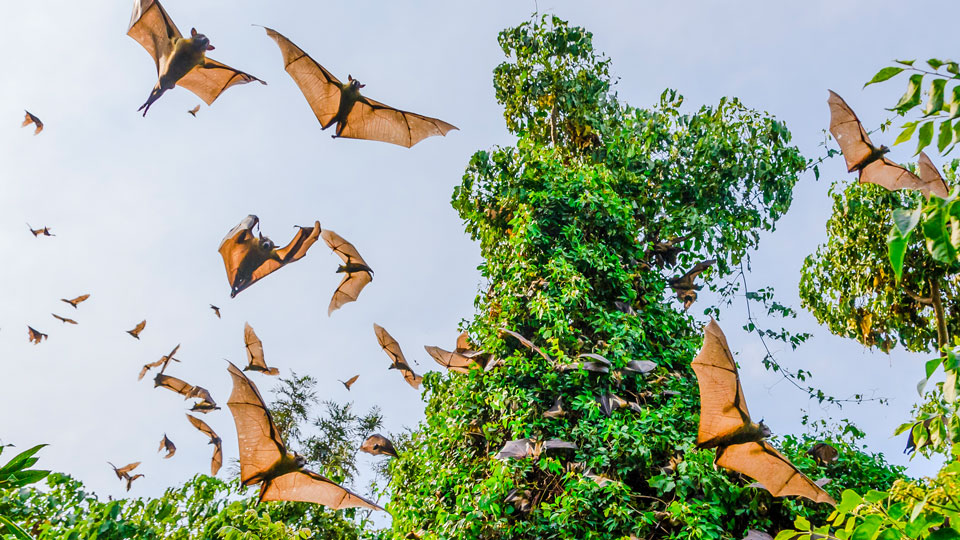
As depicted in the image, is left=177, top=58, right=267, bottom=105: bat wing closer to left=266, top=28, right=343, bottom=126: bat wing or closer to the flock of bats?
the flock of bats

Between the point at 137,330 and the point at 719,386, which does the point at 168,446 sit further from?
the point at 719,386

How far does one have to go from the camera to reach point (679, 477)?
17.2 feet

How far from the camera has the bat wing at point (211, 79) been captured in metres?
5.59

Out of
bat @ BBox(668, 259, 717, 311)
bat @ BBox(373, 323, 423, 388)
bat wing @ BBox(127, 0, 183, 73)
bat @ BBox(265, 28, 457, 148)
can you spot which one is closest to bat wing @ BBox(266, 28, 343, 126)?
bat @ BBox(265, 28, 457, 148)

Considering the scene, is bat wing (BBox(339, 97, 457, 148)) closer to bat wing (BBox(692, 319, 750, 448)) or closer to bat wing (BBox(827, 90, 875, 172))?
bat wing (BBox(692, 319, 750, 448))

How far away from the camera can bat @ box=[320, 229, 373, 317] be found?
25.6ft

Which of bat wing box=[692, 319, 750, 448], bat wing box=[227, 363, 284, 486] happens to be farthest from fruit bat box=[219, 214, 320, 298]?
bat wing box=[692, 319, 750, 448]

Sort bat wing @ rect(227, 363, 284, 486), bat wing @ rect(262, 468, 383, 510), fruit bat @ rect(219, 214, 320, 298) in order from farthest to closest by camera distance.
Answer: fruit bat @ rect(219, 214, 320, 298)
bat wing @ rect(262, 468, 383, 510)
bat wing @ rect(227, 363, 284, 486)

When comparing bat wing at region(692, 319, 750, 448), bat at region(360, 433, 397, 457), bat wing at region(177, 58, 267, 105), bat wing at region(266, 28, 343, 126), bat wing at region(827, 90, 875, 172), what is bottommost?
bat wing at region(692, 319, 750, 448)

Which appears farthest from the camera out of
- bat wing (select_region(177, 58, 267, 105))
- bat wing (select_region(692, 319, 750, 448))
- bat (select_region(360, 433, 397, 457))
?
bat (select_region(360, 433, 397, 457))

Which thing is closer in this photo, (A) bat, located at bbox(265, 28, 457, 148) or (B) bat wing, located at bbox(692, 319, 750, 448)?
(B) bat wing, located at bbox(692, 319, 750, 448)

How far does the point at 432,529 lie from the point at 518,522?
42.5 inches

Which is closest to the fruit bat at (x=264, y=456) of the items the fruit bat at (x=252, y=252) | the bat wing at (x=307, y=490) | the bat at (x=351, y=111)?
the bat wing at (x=307, y=490)

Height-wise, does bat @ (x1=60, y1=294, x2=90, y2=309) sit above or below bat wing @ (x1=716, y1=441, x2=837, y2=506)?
above
